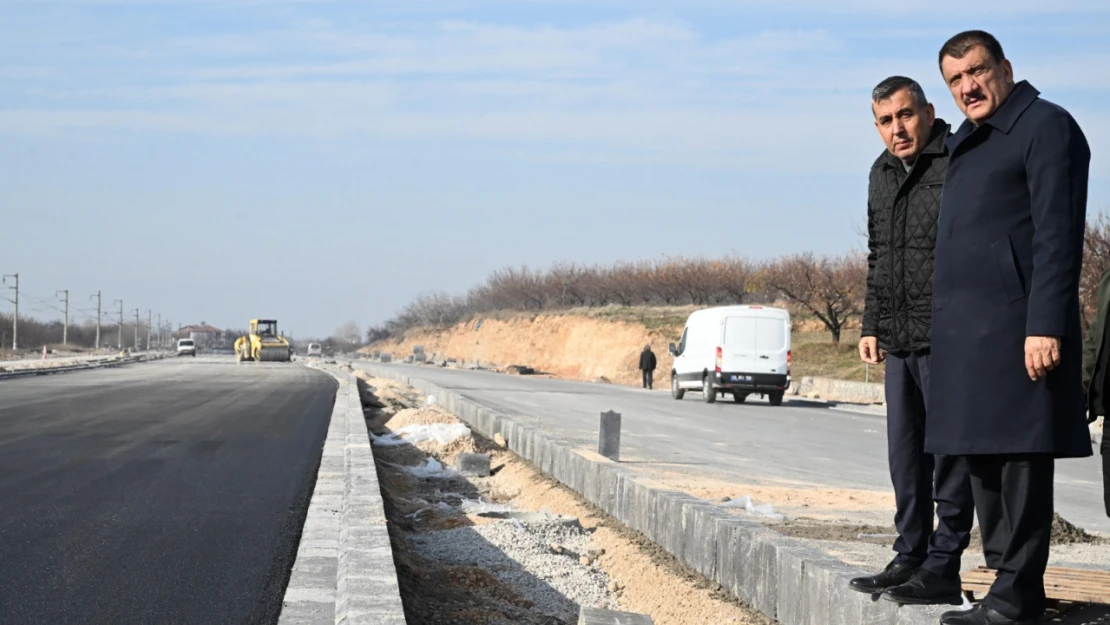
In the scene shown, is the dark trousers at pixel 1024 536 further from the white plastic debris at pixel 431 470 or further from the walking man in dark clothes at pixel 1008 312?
the white plastic debris at pixel 431 470

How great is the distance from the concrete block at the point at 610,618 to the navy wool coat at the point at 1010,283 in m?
1.30

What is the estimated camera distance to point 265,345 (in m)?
74.1

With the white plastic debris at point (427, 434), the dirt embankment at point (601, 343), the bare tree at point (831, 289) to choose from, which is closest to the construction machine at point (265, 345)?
the dirt embankment at point (601, 343)

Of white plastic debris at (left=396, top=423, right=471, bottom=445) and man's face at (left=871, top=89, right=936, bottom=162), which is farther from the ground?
man's face at (left=871, top=89, right=936, bottom=162)

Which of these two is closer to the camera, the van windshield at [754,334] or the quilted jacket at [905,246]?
the quilted jacket at [905,246]

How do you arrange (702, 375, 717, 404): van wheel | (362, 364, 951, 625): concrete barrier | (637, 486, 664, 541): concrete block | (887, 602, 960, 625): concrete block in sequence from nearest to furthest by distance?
(887, 602, 960, 625): concrete block → (362, 364, 951, 625): concrete barrier → (637, 486, 664, 541): concrete block → (702, 375, 717, 404): van wheel

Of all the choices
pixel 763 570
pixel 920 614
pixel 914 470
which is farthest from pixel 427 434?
pixel 920 614

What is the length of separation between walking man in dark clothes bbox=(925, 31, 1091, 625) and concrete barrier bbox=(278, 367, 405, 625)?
7.54 ft

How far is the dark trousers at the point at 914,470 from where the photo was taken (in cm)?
530

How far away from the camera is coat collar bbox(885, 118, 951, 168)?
5.54m

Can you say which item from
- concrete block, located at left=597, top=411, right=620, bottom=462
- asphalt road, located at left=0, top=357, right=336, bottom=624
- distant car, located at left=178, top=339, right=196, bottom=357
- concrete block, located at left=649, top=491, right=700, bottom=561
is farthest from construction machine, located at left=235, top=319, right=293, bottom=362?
concrete block, located at left=649, top=491, right=700, bottom=561

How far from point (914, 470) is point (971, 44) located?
184cm

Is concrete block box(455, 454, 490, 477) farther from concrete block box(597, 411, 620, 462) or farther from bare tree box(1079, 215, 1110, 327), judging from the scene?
bare tree box(1079, 215, 1110, 327)

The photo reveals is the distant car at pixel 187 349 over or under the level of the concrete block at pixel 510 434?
over
